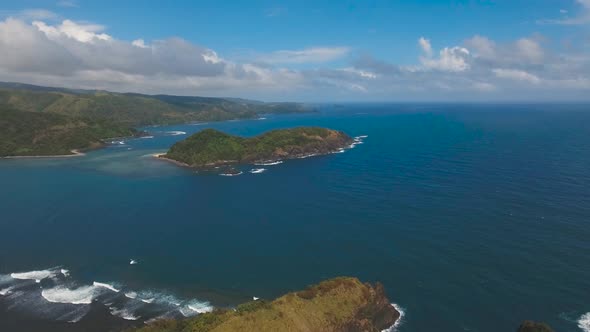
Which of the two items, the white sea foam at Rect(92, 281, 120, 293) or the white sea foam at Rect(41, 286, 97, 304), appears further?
the white sea foam at Rect(92, 281, 120, 293)

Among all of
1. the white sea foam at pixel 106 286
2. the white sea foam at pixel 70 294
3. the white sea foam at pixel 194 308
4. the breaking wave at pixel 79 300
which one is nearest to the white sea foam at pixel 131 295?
the breaking wave at pixel 79 300

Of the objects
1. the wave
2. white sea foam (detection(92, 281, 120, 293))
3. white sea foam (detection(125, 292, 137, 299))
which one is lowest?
the wave

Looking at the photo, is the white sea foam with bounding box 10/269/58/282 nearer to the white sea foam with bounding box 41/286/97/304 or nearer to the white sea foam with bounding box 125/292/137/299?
the white sea foam with bounding box 41/286/97/304

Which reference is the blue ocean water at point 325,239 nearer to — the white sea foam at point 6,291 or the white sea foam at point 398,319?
the white sea foam at point 6,291

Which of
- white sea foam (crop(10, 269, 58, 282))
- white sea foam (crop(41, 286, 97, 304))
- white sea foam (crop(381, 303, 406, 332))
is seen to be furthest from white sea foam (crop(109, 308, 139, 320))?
white sea foam (crop(381, 303, 406, 332))

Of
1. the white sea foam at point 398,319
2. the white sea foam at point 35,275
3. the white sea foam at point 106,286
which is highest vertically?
the white sea foam at point 398,319

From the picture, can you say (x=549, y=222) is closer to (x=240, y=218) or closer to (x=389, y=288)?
(x=389, y=288)

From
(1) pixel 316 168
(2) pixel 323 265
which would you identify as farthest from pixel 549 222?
(1) pixel 316 168
